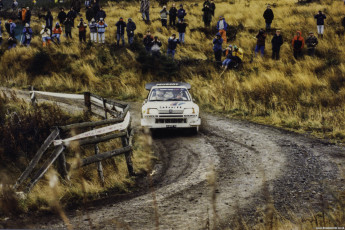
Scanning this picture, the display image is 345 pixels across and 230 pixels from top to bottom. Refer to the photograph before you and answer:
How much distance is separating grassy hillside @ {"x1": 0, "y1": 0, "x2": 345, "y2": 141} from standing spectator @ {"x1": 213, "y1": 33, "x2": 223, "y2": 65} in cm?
44

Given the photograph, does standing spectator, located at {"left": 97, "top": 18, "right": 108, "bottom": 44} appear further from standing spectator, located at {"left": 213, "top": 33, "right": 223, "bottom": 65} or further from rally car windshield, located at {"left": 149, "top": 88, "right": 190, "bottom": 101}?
rally car windshield, located at {"left": 149, "top": 88, "right": 190, "bottom": 101}

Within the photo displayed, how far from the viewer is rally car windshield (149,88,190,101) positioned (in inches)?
539

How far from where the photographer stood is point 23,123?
10.8m

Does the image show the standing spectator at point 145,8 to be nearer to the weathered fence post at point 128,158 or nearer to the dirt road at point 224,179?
the dirt road at point 224,179

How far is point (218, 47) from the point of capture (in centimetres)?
2197

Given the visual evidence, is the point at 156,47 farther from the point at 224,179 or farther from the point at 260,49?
the point at 224,179

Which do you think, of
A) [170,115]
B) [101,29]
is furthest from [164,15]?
[170,115]

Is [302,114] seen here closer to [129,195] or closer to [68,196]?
[129,195]

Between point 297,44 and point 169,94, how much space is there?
33.0 ft

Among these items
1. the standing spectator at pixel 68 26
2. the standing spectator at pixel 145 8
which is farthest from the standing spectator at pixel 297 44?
the standing spectator at pixel 68 26

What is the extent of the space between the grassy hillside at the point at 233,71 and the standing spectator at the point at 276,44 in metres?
0.39

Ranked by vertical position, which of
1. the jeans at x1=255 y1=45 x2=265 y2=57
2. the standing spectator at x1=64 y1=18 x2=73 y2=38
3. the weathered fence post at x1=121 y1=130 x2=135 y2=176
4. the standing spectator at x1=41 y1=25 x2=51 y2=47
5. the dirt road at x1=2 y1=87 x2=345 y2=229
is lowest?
the dirt road at x1=2 y1=87 x2=345 y2=229

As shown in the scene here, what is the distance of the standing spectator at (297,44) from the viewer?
69.3 feet

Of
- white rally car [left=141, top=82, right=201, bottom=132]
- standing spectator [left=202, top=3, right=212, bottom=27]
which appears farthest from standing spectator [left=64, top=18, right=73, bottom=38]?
white rally car [left=141, top=82, right=201, bottom=132]
